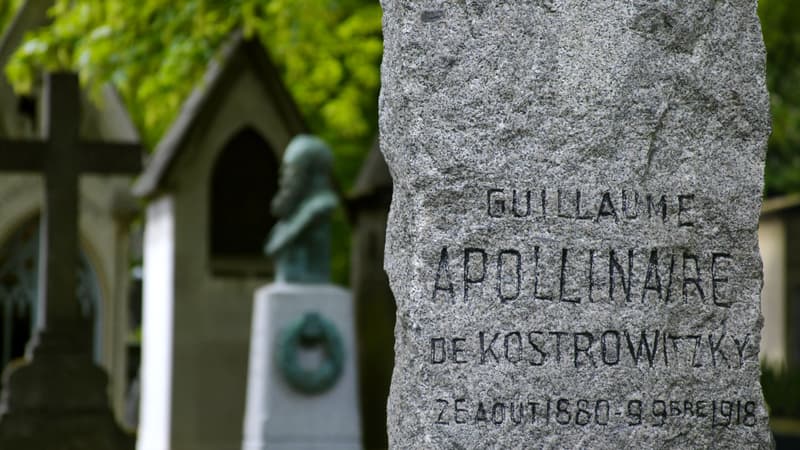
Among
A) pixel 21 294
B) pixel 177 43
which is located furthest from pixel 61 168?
pixel 21 294

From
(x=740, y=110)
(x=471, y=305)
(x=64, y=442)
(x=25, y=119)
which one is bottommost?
(x=64, y=442)

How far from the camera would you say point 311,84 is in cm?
1716

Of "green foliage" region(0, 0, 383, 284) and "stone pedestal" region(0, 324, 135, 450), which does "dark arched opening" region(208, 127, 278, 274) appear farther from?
"stone pedestal" region(0, 324, 135, 450)

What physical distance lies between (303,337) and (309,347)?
0.12m

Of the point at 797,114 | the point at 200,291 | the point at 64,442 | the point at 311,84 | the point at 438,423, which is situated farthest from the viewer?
the point at 797,114

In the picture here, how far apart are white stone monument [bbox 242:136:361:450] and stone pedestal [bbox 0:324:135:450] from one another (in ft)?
4.23

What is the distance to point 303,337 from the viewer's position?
40.4ft

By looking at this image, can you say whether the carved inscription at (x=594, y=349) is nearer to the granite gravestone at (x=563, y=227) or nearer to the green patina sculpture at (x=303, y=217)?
the granite gravestone at (x=563, y=227)

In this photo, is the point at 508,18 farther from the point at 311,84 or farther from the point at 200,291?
the point at 311,84

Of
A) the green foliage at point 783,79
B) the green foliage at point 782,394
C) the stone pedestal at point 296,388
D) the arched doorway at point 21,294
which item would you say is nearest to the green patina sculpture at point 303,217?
the stone pedestal at point 296,388

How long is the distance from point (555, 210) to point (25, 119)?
13064 mm

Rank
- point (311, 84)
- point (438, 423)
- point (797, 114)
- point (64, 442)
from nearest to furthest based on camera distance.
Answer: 1. point (438, 423)
2. point (64, 442)
3. point (311, 84)
4. point (797, 114)

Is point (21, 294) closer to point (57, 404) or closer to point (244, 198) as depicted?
point (244, 198)

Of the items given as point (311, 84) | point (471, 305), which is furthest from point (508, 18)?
point (311, 84)
